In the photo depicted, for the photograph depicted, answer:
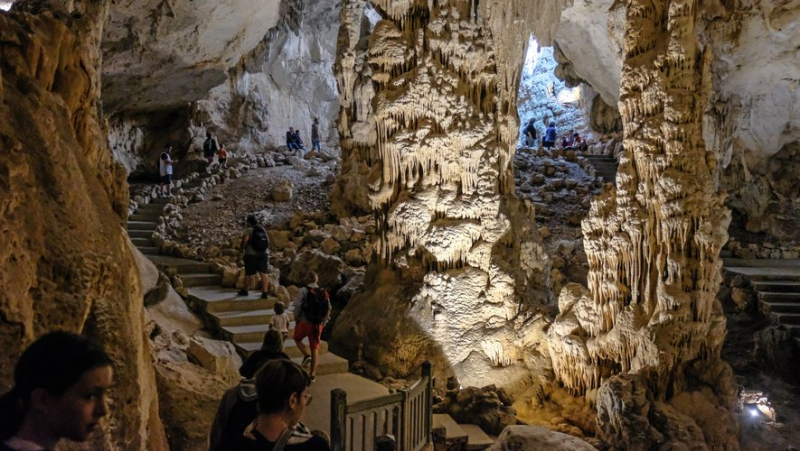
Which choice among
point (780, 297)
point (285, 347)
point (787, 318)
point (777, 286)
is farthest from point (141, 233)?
point (777, 286)

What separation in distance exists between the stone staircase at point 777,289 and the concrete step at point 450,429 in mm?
7020

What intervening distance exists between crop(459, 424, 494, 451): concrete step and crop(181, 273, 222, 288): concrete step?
5128 millimetres

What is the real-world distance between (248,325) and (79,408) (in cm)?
751

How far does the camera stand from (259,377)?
2.38 meters

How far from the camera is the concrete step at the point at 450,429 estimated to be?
7.29 m

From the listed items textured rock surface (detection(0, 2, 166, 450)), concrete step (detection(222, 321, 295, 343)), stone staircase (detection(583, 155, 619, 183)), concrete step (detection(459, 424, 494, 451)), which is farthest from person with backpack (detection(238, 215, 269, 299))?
stone staircase (detection(583, 155, 619, 183))

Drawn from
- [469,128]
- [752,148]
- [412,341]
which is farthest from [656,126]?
[752,148]

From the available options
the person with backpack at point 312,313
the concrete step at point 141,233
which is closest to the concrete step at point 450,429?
the person with backpack at point 312,313

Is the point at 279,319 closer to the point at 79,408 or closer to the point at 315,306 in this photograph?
the point at 315,306

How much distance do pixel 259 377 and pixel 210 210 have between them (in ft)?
45.1

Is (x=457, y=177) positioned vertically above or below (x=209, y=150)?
below

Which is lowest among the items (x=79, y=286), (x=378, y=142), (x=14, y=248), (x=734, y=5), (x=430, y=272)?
(x=430, y=272)

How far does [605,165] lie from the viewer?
1997 centimetres

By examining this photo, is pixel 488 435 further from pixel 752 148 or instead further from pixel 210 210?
pixel 752 148
